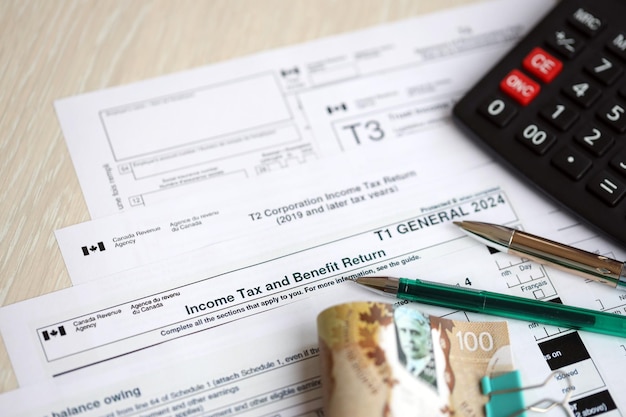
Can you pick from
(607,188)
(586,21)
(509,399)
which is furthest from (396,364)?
(586,21)

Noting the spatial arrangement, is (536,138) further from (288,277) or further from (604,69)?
(288,277)

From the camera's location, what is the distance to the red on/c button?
46 centimetres

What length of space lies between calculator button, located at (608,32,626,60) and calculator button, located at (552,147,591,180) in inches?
3.2

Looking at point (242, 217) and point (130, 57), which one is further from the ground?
point (130, 57)

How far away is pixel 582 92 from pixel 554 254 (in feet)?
0.37

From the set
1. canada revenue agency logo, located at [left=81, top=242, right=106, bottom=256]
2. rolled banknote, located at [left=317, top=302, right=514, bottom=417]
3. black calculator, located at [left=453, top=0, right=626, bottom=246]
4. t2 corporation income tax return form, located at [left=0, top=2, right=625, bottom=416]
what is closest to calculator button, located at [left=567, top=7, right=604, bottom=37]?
black calculator, located at [left=453, top=0, right=626, bottom=246]

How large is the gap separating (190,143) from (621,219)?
271 millimetres

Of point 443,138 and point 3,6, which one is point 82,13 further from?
point 443,138

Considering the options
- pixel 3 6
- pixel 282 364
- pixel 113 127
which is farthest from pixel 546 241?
pixel 3 6

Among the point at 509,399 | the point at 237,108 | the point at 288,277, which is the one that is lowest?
the point at 509,399

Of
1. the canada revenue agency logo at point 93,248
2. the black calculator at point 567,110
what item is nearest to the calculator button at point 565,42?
the black calculator at point 567,110

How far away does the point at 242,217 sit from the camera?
43 centimetres

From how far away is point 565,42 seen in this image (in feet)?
1.55

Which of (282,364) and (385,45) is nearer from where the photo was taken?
(282,364)
